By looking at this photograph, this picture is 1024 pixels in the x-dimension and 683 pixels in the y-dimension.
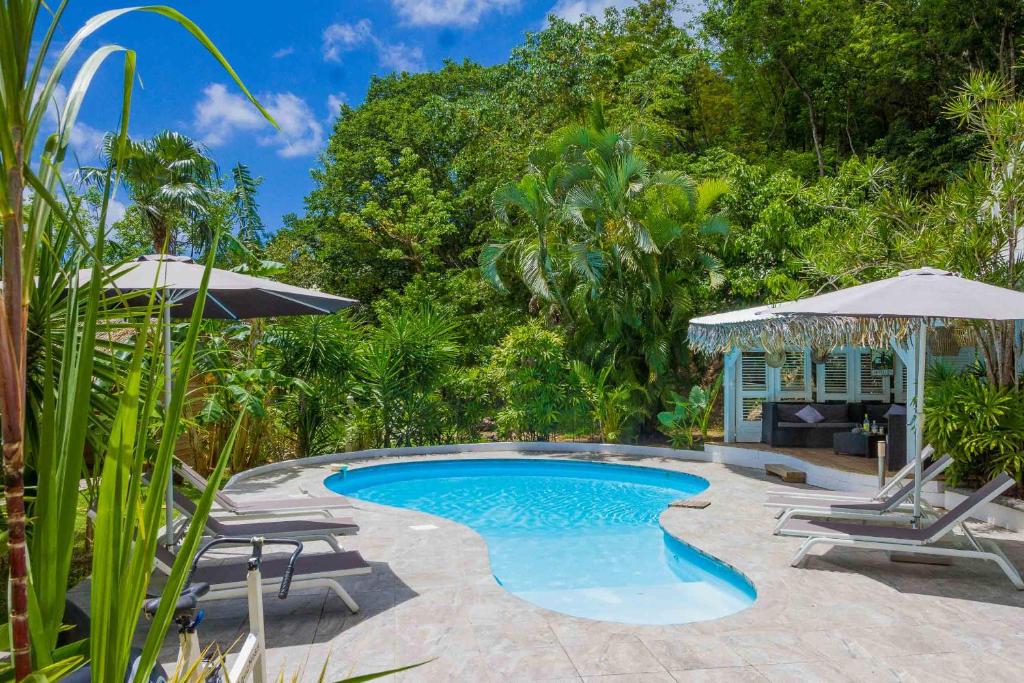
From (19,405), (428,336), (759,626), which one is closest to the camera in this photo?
(19,405)

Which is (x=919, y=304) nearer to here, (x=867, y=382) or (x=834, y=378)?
(x=834, y=378)

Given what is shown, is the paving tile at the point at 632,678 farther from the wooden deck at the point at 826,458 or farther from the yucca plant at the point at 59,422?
the wooden deck at the point at 826,458

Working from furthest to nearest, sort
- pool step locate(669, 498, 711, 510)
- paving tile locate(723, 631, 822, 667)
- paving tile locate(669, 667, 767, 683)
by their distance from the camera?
pool step locate(669, 498, 711, 510) < paving tile locate(723, 631, 822, 667) < paving tile locate(669, 667, 767, 683)

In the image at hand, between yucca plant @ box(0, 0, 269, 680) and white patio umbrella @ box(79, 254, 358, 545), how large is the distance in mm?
3798

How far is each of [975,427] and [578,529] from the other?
4774 mm

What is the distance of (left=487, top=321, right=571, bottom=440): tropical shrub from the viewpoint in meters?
15.4

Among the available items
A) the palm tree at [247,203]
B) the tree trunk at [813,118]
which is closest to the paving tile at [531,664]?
the tree trunk at [813,118]

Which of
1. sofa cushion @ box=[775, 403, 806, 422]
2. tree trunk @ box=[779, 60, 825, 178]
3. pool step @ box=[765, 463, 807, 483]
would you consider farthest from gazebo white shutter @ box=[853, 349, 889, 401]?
tree trunk @ box=[779, 60, 825, 178]

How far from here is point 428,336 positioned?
48.3ft

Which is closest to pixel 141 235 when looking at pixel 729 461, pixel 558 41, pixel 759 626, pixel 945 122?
pixel 558 41

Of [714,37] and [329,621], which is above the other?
[714,37]

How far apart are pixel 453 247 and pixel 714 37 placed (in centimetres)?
1138

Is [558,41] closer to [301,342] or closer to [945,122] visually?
[945,122]

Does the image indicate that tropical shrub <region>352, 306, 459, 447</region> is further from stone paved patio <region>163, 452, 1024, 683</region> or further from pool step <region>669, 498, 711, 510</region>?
stone paved patio <region>163, 452, 1024, 683</region>
